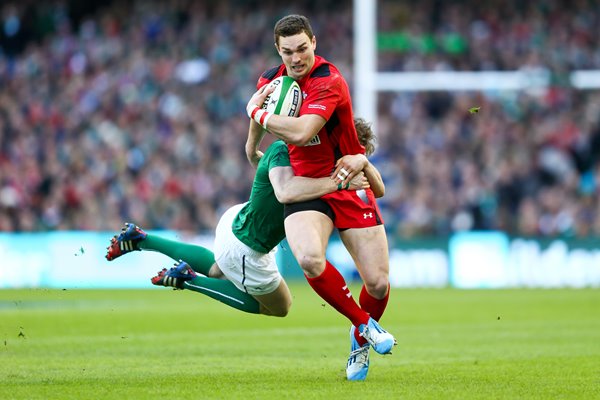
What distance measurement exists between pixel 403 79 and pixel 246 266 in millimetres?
14570

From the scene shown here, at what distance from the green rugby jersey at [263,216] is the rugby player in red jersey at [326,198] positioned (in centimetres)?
29

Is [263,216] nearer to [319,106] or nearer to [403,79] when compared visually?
[319,106]

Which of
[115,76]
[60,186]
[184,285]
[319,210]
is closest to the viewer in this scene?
[319,210]

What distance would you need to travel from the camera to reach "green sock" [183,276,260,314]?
8.82 metres

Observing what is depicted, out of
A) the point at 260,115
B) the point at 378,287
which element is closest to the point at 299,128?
the point at 260,115

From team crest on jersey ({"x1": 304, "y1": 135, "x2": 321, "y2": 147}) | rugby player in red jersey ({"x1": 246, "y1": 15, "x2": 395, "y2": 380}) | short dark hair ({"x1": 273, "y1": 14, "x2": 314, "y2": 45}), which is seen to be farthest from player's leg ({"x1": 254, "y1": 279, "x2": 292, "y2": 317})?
A: short dark hair ({"x1": 273, "y1": 14, "x2": 314, "y2": 45})

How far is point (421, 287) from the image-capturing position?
21.8 meters

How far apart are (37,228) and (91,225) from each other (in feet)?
3.44

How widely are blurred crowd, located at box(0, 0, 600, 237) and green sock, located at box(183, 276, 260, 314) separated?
44.8 ft

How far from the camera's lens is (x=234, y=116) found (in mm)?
25250

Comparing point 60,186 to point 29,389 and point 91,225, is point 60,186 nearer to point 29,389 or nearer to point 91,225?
point 91,225

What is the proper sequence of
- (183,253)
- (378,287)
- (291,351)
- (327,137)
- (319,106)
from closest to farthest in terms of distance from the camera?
(319,106)
(378,287)
(327,137)
(183,253)
(291,351)

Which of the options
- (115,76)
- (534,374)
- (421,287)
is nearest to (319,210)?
(534,374)

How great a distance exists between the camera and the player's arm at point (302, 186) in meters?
8.11
